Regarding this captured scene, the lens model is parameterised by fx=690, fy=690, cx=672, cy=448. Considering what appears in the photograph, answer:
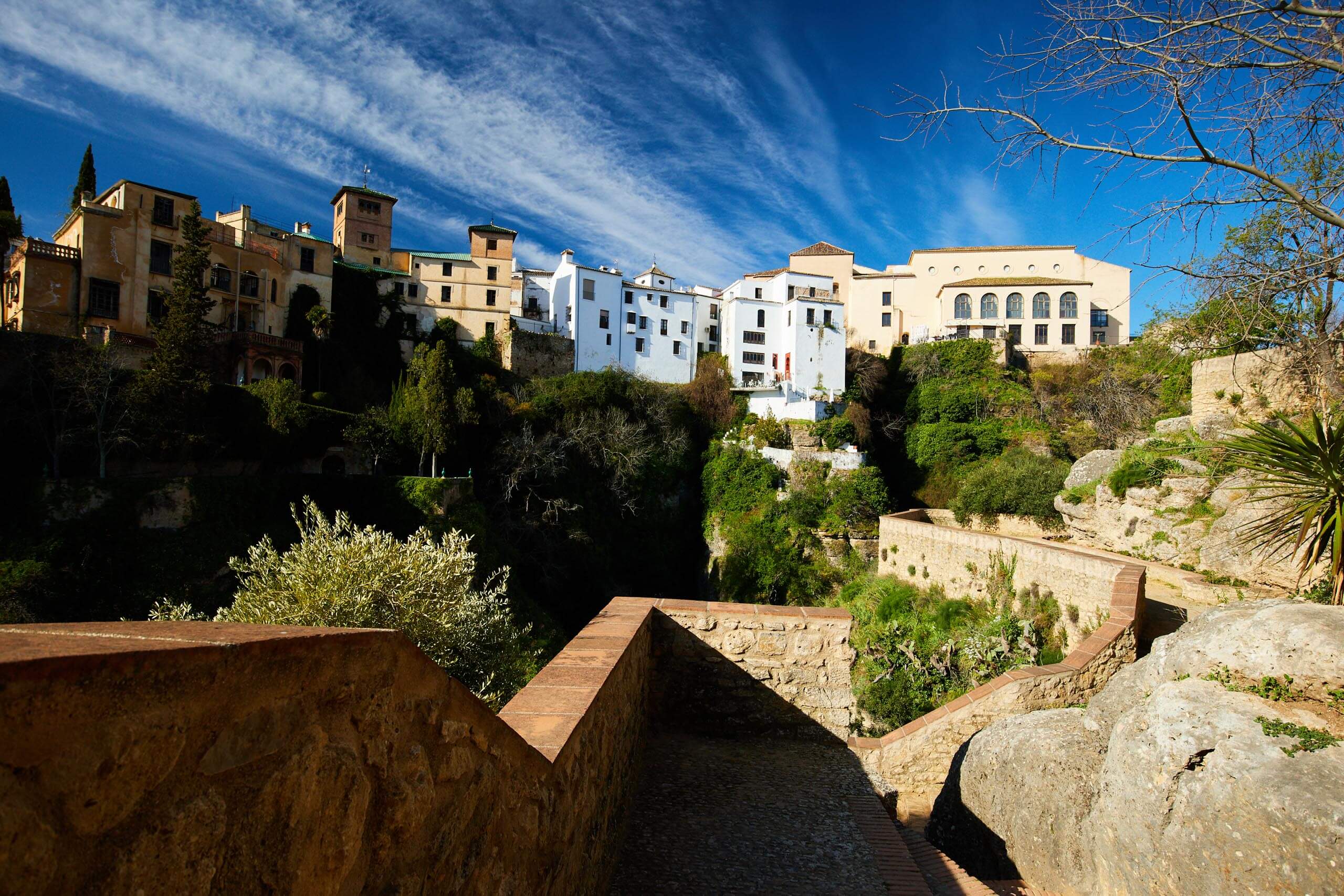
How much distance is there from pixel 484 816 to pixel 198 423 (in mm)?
22012

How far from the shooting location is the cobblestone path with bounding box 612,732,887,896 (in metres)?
4.34

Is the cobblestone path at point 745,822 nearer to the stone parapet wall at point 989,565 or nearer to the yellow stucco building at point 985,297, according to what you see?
the stone parapet wall at point 989,565

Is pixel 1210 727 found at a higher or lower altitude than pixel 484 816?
lower

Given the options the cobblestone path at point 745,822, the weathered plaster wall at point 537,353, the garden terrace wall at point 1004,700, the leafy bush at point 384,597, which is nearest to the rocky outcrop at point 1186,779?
the garden terrace wall at point 1004,700

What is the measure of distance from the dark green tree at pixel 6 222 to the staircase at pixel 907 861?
32.6 m

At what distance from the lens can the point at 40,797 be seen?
98cm

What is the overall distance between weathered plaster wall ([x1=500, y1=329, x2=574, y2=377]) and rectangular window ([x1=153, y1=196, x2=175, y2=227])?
1402 centimetres

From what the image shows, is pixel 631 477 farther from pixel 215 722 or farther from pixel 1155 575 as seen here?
pixel 215 722

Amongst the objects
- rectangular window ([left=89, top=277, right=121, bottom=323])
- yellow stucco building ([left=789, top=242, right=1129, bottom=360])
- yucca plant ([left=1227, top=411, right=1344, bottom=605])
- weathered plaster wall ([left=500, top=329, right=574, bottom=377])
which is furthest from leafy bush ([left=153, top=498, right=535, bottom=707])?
yellow stucco building ([left=789, top=242, right=1129, bottom=360])

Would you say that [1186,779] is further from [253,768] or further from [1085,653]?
[253,768]

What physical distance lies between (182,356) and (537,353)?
1710cm

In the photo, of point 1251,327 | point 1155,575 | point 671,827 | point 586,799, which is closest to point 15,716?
point 586,799

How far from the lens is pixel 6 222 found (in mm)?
24172

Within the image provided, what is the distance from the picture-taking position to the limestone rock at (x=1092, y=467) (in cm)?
2041
